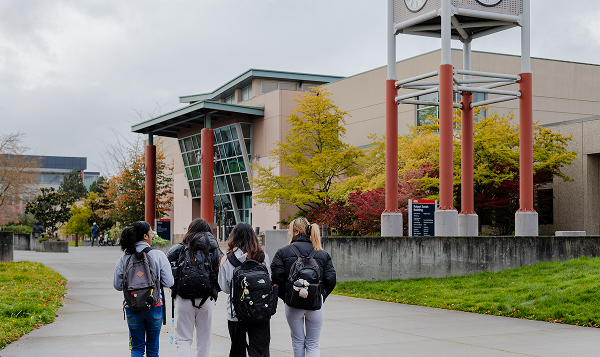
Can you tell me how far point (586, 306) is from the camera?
1109 cm

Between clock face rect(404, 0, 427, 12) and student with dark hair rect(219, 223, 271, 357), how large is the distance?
16.1 m

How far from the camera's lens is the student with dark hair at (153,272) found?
22.0 ft

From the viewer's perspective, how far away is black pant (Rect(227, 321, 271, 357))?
21.0ft

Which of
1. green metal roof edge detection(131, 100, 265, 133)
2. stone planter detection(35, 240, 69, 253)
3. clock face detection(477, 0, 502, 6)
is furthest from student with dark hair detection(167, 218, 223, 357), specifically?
green metal roof edge detection(131, 100, 265, 133)

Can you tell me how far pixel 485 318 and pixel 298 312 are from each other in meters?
5.79

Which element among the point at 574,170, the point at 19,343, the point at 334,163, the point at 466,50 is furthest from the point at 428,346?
the point at 334,163

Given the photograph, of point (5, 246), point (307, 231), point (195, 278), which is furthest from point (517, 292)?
point (5, 246)

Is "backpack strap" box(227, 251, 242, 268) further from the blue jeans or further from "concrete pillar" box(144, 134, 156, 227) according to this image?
"concrete pillar" box(144, 134, 156, 227)

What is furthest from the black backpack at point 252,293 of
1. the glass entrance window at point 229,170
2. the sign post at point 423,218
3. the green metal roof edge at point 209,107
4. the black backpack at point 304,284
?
the glass entrance window at point 229,170

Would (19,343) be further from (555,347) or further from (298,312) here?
(555,347)

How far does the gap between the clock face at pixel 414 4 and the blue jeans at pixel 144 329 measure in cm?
1645

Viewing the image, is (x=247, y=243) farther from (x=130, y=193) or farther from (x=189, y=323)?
(x=130, y=193)

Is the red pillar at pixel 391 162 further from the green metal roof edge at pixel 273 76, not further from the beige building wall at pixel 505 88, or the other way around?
the green metal roof edge at pixel 273 76

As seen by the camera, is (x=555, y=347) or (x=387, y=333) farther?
(x=387, y=333)
